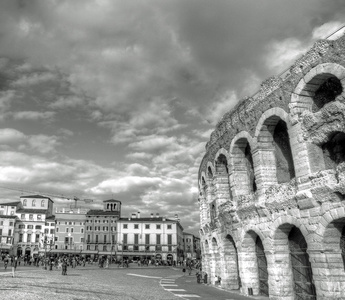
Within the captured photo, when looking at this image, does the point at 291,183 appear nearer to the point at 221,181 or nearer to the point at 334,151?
the point at 334,151

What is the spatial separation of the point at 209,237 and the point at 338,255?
43.0 ft

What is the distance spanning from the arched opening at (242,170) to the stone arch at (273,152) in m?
2.24

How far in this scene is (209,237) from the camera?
24.6 m

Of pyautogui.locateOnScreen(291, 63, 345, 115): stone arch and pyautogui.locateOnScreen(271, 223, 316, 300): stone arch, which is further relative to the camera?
pyautogui.locateOnScreen(271, 223, 316, 300): stone arch

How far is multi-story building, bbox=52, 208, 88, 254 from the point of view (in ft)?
241

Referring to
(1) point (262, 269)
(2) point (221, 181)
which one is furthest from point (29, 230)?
(1) point (262, 269)

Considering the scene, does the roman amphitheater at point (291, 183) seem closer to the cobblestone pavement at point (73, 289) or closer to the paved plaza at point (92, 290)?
the paved plaza at point (92, 290)

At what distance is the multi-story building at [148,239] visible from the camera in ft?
242

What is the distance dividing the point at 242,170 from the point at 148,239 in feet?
200

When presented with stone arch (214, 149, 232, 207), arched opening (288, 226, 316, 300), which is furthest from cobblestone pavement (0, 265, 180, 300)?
stone arch (214, 149, 232, 207)

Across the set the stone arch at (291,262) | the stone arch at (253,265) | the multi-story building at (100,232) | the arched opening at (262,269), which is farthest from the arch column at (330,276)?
the multi-story building at (100,232)

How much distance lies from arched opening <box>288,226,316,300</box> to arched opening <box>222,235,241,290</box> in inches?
238

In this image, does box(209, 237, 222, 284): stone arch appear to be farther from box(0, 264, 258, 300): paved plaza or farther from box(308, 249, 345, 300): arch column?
box(308, 249, 345, 300): arch column

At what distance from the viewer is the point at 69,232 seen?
75562 mm
